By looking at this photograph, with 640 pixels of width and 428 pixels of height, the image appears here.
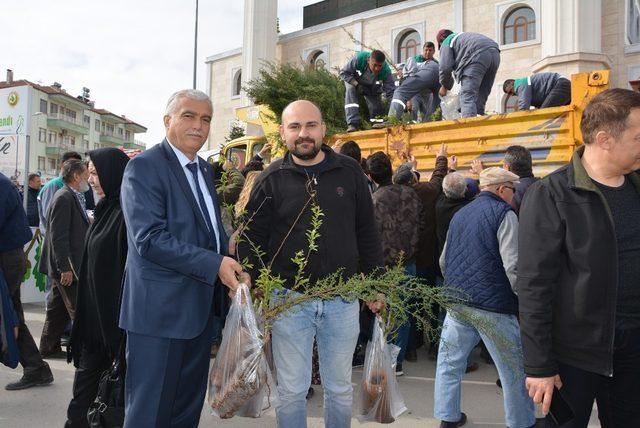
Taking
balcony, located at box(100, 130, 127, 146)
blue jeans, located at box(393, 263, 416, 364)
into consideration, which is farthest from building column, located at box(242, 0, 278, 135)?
balcony, located at box(100, 130, 127, 146)

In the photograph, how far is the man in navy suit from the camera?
7.68ft

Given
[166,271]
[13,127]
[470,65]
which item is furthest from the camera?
[13,127]

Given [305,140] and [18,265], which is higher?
[305,140]

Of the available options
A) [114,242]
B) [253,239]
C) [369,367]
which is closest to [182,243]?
[253,239]

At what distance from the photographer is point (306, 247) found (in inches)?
113

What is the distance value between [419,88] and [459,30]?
20.4m

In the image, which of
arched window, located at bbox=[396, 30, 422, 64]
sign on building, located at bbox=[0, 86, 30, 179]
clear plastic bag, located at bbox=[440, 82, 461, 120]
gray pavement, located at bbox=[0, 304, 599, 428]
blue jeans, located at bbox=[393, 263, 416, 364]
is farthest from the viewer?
arched window, located at bbox=[396, 30, 422, 64]

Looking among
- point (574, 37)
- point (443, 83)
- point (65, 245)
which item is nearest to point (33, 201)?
point (65, 245)

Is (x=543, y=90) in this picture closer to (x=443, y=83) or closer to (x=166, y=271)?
(x=443, y=83)

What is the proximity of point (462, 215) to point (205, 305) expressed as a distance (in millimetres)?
2064

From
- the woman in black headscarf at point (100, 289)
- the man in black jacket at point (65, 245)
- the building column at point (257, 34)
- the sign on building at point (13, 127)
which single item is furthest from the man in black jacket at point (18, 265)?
the building column at point (257, 34)

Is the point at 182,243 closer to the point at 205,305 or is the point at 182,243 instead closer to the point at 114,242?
the point at 205,305

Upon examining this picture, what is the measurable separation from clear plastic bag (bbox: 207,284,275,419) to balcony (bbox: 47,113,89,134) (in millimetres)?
72379

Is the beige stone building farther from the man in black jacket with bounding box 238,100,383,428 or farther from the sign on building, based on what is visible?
the man in black jacket with bounding box 238,100,383,428
